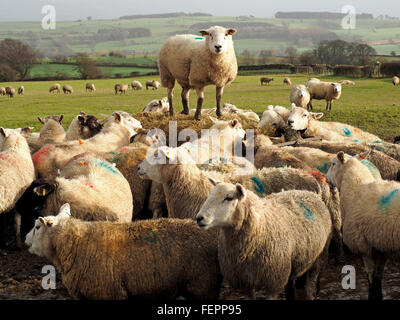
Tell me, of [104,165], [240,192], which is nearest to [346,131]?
[104,165]

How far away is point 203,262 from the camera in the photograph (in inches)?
178

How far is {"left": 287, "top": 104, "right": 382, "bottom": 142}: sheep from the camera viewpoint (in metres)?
9.95

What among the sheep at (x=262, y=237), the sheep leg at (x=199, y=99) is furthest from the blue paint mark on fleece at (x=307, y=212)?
the sheep leg at (x=199, y=99)

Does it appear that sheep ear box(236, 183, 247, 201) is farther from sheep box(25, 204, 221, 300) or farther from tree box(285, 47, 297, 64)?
tree box(285, 47, 297, 64)

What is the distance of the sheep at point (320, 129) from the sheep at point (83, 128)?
3968mm

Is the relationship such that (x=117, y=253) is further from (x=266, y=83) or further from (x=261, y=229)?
(x=266, y=83)

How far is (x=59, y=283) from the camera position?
17.7ft

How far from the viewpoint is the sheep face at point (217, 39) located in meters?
8.96

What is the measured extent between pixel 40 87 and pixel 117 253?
148ft

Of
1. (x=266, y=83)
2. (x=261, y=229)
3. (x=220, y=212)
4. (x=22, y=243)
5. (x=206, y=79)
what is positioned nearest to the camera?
(x=220, y=212)

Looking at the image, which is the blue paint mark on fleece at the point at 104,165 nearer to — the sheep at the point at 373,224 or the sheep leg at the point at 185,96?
the sheep at the point at 373,224

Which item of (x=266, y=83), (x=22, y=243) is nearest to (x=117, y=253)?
(x=22, y=243)

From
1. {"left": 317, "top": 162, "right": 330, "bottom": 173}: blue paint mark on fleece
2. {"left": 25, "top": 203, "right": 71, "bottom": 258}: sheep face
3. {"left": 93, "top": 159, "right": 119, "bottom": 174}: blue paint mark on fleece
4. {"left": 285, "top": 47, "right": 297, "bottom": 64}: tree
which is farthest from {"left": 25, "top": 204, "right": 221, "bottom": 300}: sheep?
{"left": 285, "top": 47, "right": 297, "bottom": 64}: tree

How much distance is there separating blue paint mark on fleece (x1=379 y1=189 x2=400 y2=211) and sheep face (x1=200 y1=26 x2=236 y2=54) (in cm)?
482
